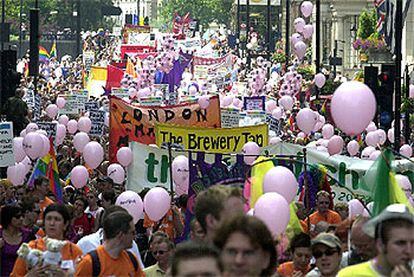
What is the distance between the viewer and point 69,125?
29.4 metres

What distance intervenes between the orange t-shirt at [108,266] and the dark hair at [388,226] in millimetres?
2788

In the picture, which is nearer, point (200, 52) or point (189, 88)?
point (189, 88)

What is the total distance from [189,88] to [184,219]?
87.6 ft

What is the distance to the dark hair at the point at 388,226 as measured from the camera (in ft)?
25.2

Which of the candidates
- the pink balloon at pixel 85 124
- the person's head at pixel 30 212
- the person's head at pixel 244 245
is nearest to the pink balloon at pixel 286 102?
the pink balloon at pixel 85 124

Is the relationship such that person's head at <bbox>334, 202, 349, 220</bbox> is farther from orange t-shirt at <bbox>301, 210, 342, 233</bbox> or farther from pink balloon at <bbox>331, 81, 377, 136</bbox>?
pink balloon at <bbox>331, 81, 377, 136</bbox>

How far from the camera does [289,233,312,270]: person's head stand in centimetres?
1130

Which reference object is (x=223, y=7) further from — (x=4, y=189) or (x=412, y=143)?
(x=4, y=189)

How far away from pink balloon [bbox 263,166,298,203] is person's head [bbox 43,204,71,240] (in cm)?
229

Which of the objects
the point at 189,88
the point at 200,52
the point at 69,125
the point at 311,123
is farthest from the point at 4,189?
the point at 200,52

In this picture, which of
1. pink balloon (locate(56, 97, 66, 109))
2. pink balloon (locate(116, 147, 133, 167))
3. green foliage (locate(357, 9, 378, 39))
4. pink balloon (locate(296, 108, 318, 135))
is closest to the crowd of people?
pink balloon (locate(116, 147, 133, 167))

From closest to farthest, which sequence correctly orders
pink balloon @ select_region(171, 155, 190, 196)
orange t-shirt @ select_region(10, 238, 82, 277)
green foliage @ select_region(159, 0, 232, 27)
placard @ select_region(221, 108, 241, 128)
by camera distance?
1. orange t-shirt @ select_region(10, 238, 82, 277)
2. pink balloon @ select_region(171, 155, 190, 196)
3. placard @ select_region(221, 108, 241, 128)
4. green foliage @ select_region(159, 0, 232, 27)

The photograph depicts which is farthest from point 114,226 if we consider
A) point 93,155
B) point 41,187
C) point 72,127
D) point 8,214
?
point 72,127

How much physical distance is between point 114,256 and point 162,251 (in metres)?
1.29
